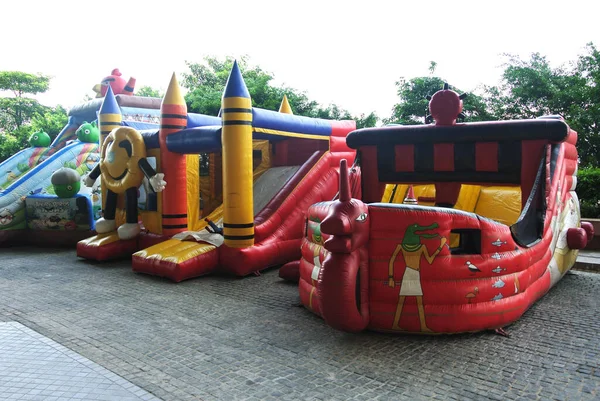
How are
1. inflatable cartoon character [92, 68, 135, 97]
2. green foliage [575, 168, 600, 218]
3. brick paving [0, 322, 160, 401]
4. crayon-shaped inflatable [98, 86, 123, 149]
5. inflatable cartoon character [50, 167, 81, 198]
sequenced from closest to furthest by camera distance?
brick paving [0, 322, 160, 401] < crayon-shaped inflatable [98, 86, 123, 149] < green foliage [575, 168, 600, 218] < inflatable cartoon character [50, 167, 81, 198] < inflatable cartoon character [92, 68, 135, 97]

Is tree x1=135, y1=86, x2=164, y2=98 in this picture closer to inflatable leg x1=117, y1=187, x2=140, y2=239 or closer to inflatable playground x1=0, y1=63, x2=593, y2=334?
inflatable playground x1=0, y1=63, x2=593, y2=334

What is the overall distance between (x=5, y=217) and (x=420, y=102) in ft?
34.6

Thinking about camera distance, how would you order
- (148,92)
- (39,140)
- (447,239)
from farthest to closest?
1. (148,92)
2. (39,140)
3. (447,239)

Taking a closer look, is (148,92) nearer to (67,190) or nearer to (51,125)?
(51,125)

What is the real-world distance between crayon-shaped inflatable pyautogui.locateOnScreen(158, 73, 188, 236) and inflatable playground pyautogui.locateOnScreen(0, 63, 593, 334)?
2 cm

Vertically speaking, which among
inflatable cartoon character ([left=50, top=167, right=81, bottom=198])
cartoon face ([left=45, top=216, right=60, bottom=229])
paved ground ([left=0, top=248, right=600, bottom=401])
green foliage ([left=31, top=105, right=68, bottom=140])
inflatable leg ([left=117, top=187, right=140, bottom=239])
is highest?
green foliage ([left=31, top=105, right=68, bottom=140])

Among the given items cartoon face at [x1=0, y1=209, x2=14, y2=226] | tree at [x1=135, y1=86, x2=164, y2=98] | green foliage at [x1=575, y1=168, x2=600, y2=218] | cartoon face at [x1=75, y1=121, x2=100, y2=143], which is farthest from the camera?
Answer: tree at [x1=135, y1=86, x2=164, y2=98]

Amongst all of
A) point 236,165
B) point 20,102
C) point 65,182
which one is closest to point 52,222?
point 65,182

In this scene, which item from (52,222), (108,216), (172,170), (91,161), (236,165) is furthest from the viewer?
(91,161)

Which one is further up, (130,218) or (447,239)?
(447,239)

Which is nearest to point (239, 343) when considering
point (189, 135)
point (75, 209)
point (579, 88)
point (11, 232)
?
point (189, 135)

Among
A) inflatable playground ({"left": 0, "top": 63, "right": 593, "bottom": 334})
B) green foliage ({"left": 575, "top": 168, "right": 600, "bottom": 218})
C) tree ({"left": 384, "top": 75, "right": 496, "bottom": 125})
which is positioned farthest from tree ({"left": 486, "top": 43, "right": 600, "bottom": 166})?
inflatable playground ({"left": 0, "top": 63, "right": 593, "bottom": 334})

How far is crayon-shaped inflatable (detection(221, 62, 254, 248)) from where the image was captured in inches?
237

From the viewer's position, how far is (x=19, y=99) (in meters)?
23.1
